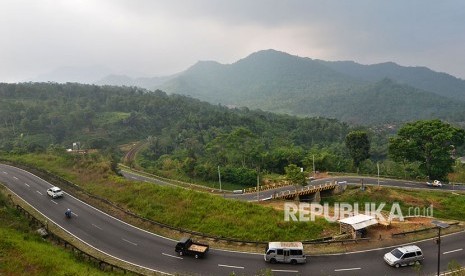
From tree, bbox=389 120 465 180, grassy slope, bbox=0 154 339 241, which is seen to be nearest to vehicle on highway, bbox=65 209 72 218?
grassy slope, bbox=0 154 339 241

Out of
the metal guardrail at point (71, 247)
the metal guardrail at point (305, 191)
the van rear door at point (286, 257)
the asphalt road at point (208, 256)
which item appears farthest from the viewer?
the metal guardrail at point (305, 191)

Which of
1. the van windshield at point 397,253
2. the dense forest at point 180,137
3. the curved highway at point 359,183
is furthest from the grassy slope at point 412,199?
the van windshield at point 397,253

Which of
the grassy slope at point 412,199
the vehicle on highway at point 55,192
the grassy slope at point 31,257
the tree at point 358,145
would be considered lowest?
the grassy slope at point 412,199

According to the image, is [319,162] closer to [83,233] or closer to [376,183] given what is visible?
[376,183]

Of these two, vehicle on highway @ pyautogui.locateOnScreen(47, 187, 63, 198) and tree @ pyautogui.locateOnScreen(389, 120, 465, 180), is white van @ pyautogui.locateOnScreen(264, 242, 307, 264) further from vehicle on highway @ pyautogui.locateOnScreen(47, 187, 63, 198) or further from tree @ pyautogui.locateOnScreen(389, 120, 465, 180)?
tree @ pyautogui.locateOnScreen(389, 120, 465, 180)

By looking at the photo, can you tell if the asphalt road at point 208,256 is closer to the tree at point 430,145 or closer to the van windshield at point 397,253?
the van windshield at point 397,253

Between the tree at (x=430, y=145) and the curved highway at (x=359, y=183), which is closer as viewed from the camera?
the curved highway at (x=359, y=183)
